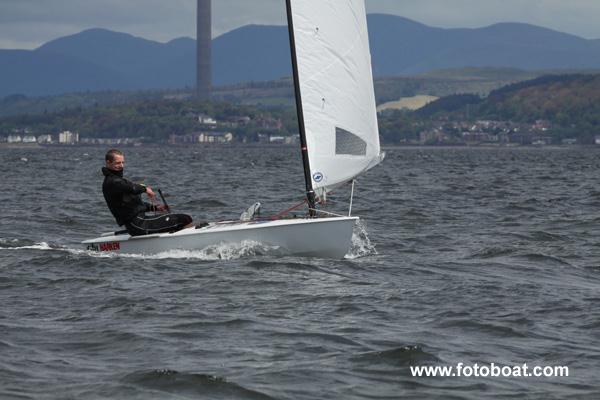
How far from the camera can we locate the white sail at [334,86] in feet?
57.8

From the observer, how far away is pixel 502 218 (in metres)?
27.1

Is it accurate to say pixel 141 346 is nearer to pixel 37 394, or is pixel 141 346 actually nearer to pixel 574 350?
pixel 37 394

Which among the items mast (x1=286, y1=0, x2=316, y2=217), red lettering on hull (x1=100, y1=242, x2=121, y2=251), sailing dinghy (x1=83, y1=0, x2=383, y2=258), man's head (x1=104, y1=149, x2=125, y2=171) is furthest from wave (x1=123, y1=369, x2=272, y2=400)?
red lettering on hull (x1=100, y1=242, x2=121, y2=251)

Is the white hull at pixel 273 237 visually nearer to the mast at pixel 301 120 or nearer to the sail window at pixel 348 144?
the mast at pixel 301 120

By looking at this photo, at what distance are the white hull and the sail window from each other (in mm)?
1450

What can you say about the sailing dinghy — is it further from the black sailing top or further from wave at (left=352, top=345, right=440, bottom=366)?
wave at (left=352, top=345, right=440, bottom=366)

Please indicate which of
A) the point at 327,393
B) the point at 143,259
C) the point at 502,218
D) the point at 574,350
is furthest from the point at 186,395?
the point at 502,218

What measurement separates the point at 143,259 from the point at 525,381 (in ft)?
27.2

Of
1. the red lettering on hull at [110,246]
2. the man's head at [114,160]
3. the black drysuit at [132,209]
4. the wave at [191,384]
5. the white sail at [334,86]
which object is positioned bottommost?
the wave at [191,384]

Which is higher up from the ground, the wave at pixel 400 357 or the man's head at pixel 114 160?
the man's head at pixel 114 160

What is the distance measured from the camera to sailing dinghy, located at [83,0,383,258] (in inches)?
675

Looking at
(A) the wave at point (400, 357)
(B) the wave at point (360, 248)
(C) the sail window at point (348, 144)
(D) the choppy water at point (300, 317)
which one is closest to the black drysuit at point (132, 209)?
(D) the choppy water at point (300, 317)

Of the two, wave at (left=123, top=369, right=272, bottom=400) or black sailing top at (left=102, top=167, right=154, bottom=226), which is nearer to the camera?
wave at (left=123, top=369, right=272, bottom=400)

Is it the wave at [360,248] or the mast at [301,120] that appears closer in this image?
the mast at [301,120]
